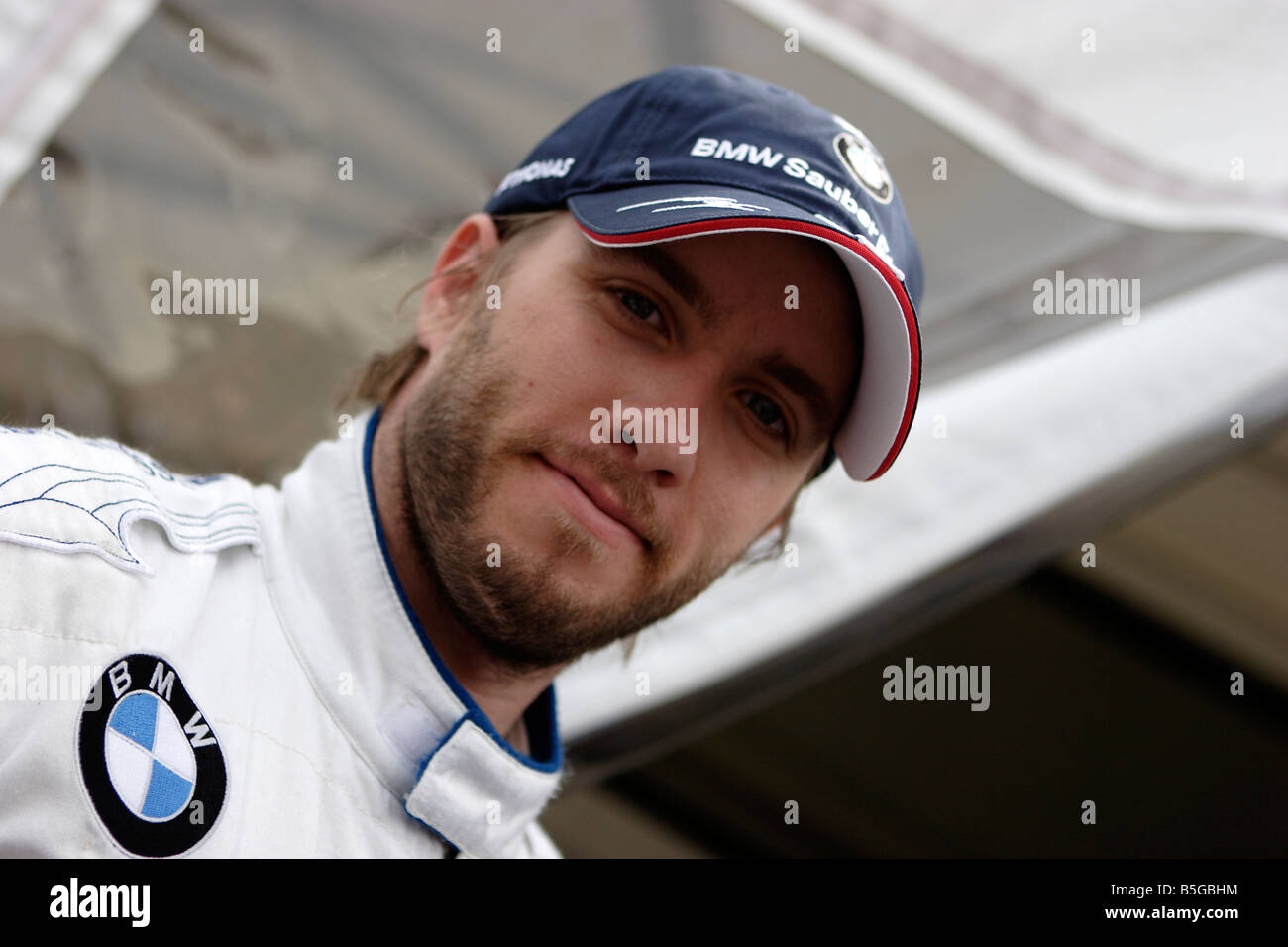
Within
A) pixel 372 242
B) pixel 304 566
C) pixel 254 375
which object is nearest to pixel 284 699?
pixel 304 566

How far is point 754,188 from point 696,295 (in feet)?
0.24

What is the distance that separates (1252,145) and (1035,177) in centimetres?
25

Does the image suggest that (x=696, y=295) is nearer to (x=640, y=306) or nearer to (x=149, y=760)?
(x=640, y=306)

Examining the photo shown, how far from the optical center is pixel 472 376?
63cm

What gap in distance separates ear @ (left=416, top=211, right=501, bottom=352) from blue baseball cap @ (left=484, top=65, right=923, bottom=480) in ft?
0.15

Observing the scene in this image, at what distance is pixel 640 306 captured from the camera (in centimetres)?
63

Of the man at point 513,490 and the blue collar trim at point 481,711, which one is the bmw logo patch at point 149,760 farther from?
the blue collar trim at point 481,711

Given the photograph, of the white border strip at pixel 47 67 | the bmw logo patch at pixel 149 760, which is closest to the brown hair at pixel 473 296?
the bmw logo patch at pixel 149 760

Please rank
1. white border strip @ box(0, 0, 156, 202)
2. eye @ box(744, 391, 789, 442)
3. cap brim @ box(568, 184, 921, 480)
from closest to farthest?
1. cap brim @ box(568, 184, 921, 480)
2. eye @ box(744, 391, 789, 442)
3. white border strip @ box(0, 0, 156, 202)

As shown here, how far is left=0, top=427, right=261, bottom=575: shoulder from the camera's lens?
42 cm

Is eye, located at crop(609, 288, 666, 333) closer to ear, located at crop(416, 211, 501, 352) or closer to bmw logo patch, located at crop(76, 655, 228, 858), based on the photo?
ear, located at crop(416, 211, 501, 352)

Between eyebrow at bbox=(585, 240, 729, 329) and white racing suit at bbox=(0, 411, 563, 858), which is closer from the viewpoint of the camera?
white racing suit at bbox=(0, 411, 563, 858)

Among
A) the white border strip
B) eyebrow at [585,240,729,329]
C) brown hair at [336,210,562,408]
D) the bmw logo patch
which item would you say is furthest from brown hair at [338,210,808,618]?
the white border strip

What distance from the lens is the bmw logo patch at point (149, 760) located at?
0.42 meters
